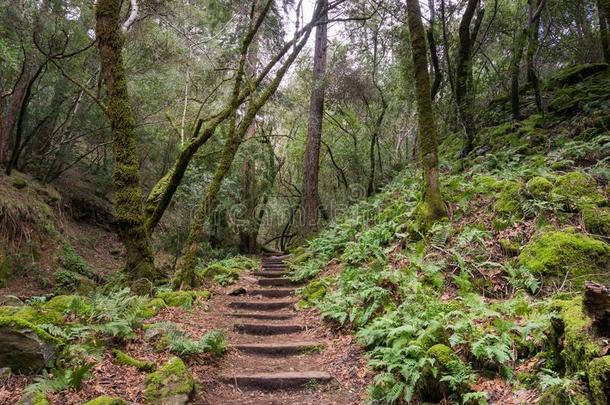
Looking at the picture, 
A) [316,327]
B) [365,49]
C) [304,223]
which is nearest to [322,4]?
[365,49]

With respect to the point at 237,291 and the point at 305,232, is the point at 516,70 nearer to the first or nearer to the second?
the point at 305,232

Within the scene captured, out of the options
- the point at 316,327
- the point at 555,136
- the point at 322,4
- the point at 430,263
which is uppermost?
the point at 322,4

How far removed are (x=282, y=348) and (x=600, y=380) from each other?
4245mm

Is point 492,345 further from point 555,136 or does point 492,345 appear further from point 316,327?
point 555,136

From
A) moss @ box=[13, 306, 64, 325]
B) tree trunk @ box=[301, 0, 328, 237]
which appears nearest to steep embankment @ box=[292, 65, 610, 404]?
tree trunk @ box=[301, 0, 328, 237]

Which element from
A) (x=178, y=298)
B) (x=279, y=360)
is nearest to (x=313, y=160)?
(x=178, y=298)

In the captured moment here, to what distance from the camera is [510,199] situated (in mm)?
6918

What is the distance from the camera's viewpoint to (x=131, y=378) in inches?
173

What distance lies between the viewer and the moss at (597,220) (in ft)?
18.5

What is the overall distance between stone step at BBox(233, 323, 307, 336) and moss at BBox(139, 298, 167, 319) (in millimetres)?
1321

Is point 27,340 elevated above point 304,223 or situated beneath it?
situated beneath

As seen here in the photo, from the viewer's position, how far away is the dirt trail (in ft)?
15.8

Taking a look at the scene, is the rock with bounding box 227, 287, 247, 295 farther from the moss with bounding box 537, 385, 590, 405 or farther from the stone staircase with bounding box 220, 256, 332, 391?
the moss with bounding box 537, 385, 590, 405

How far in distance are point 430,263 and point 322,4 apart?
881 cm
